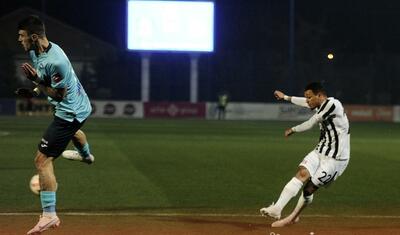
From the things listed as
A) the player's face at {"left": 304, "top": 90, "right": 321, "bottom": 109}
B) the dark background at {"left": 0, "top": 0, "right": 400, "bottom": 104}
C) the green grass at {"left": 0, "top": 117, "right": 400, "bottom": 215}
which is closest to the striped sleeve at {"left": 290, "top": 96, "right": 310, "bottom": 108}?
the player's face at {"left": 304, "top": 90, "right": 321, "bottom": 109}

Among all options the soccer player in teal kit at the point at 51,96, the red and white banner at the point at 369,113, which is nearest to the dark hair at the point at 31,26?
the soccer player in teal kit at the point at 51,96

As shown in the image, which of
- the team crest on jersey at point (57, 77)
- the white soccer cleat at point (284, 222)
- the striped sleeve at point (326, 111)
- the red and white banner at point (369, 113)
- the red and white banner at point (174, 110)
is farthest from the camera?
the red and white banner at point (369, 113)

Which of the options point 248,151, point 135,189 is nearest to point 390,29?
point 248,151

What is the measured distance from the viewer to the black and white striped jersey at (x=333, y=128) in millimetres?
9234

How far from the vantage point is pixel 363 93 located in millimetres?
51188

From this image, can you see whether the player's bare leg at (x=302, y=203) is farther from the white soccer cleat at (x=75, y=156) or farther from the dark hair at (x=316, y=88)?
the white soccer cleat at (x=75, y=156)

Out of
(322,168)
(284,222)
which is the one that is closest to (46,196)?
(284,222)

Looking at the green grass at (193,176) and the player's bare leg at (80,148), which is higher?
the player's bare leg at (80,148)

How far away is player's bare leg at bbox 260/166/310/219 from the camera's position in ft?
29.7

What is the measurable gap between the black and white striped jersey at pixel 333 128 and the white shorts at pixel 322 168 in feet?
0.23

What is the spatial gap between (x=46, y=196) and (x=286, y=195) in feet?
9.99

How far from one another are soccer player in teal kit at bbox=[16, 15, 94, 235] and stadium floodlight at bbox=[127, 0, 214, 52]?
3996cm

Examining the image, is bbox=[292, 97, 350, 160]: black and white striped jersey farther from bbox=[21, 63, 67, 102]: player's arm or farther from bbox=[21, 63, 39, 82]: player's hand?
bbox=[21, 63, 39, 82]: player's hand

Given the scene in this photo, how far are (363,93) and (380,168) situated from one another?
34539 mm
